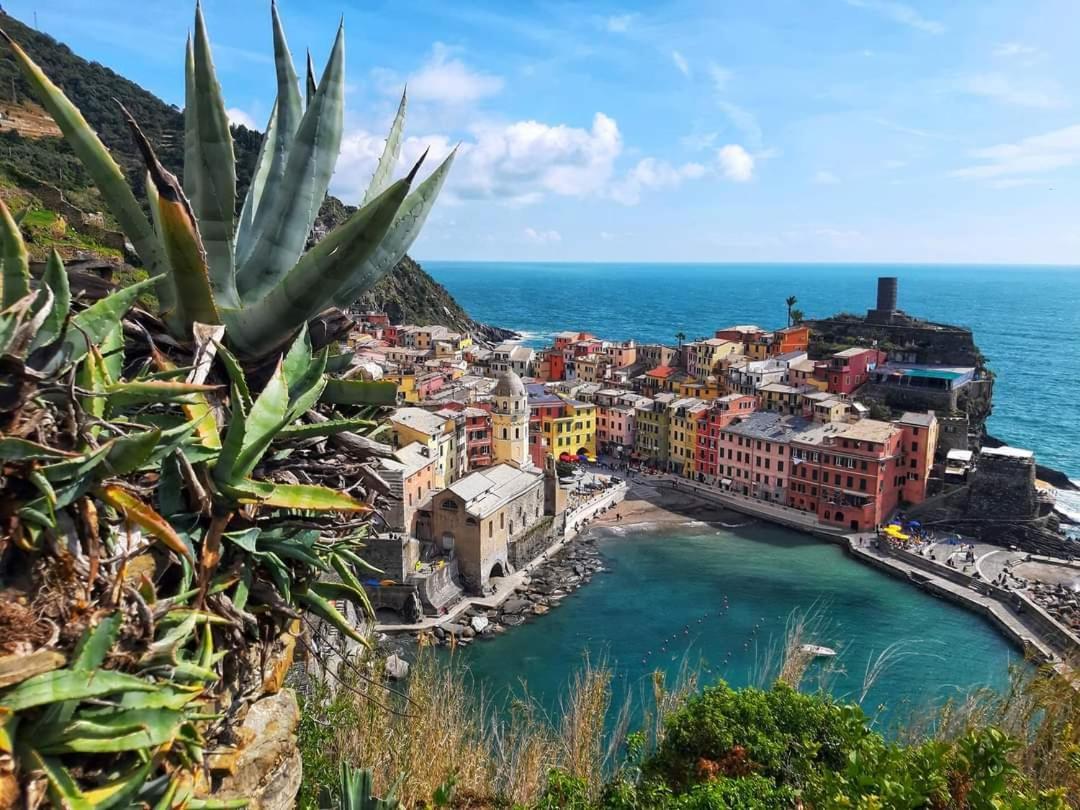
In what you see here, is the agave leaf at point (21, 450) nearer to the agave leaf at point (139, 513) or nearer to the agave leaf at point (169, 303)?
the agave leaf at point (139, 513)

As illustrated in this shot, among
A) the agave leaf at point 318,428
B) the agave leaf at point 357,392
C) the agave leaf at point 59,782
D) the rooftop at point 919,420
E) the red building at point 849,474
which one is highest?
the agave leaf at point 357,392

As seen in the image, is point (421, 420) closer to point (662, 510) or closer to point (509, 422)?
point (509, 422)

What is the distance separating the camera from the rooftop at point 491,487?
107 ft

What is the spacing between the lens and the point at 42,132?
49844 millimetres

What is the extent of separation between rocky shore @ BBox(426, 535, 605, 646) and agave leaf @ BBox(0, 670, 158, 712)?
82.2 feet

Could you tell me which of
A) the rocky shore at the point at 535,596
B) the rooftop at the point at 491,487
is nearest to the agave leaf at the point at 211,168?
the rocky shore at the point at 535,596

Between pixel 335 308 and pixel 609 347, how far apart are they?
59.5m

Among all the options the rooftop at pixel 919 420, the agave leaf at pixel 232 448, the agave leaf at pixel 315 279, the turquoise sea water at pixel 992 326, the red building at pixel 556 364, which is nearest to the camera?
the agave leaf at pixel 232 448

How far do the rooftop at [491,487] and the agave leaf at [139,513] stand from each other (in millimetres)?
29054

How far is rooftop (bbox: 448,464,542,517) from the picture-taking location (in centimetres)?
3247

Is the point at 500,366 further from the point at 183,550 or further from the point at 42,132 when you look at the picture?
the point at 183,550

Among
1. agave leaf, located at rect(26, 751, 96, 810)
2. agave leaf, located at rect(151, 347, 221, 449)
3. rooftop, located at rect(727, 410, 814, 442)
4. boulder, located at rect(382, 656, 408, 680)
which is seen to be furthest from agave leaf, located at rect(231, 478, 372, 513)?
rooftop, located at rect(727, 410, 814, 442)

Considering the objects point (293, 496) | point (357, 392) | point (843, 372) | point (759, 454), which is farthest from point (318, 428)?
point (843, 372)

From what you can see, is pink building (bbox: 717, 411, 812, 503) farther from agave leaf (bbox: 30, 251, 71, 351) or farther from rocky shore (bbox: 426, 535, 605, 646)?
agave leaf (bbox: 30, 251, 71, 351)
